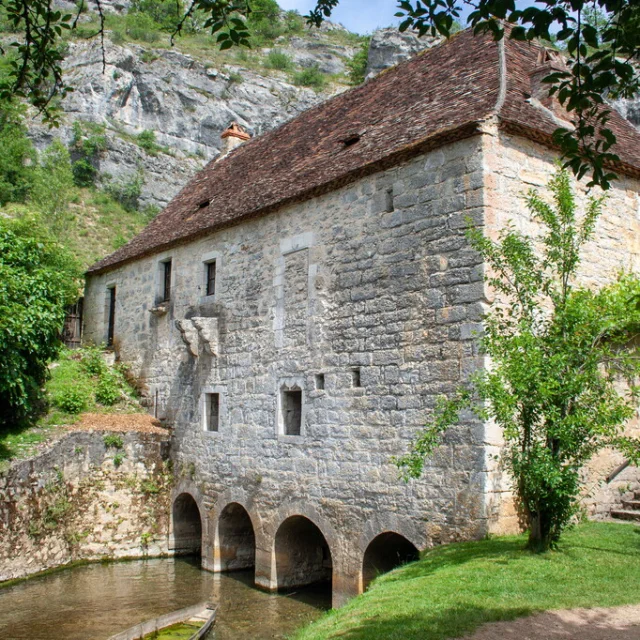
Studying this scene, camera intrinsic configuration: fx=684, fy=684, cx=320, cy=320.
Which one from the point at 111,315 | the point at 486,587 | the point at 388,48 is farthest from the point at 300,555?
the point at 388,48

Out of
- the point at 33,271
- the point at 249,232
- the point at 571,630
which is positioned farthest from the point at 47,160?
the point at 571,630

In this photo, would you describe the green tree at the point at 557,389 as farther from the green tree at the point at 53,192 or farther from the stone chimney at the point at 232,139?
the green tree at the point at 53,192

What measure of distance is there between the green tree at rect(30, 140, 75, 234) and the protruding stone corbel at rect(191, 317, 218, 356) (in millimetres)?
16165

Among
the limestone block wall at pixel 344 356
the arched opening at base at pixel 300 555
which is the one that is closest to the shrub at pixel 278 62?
the limestone block wall at pixel 344 356

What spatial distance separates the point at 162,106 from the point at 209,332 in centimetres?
2958

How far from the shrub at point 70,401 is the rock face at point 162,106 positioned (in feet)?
71.3

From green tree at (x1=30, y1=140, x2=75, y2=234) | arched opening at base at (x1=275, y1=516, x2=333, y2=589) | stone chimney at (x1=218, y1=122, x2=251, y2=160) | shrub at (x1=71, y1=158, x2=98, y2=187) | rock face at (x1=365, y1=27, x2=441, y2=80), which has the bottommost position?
arched opening at base at (x1=275, y1=516, x2=333, y2=589)

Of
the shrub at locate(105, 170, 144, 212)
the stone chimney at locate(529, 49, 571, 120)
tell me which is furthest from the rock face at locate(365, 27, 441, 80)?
the stone chimney at locate(529, 49, 571, 120)

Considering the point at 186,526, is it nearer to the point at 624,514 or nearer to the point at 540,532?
the point at 624,514

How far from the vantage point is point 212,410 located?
1306 centimetres

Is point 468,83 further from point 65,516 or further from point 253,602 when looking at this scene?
point 65,516

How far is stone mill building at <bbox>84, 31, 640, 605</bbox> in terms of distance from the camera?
8.45 meters

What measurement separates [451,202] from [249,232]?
4.72m

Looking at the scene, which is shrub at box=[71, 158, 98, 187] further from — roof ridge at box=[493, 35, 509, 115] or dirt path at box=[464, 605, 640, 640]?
dirt path at box=[464, 605, 640, 640]
